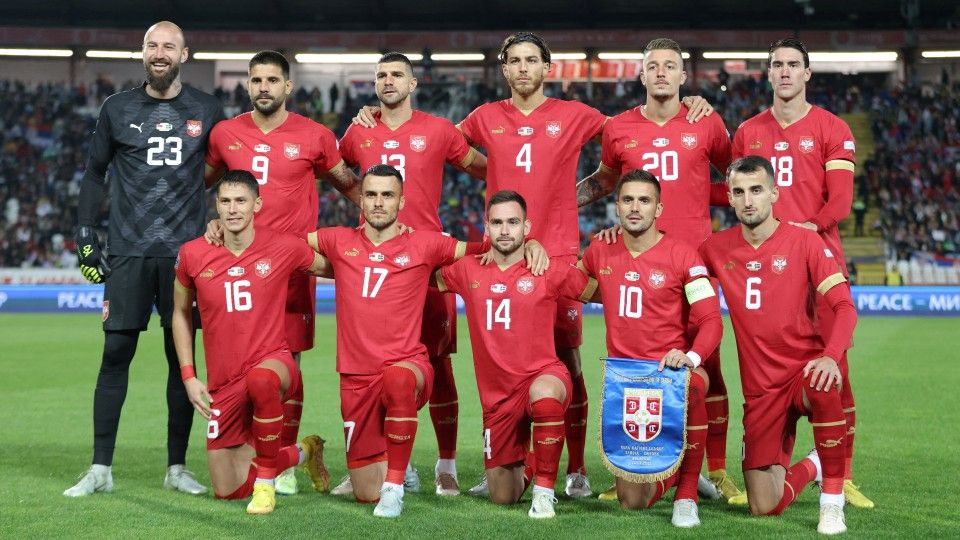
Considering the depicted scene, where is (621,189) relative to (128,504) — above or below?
above

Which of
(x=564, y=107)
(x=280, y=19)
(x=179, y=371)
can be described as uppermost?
(x=280, y=19)

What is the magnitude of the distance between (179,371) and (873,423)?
211 inches

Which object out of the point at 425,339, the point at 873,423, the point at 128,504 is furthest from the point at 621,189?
the point at 873,423

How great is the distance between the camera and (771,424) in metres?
5.70

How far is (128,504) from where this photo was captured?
5.81 metres

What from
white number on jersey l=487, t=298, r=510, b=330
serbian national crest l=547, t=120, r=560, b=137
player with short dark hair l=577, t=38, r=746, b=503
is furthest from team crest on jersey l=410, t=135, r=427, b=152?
white number on jersey l=487, t=298, r=510, b=330

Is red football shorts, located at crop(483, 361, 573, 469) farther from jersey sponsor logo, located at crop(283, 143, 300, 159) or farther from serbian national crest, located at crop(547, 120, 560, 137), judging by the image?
jersey sponsor logo, located at crop(283, 143, 300, 159)

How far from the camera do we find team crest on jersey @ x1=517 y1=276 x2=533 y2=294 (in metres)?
6.05

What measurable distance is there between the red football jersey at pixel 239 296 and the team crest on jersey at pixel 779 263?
2433 millimetres

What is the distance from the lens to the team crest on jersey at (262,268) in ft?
20.1

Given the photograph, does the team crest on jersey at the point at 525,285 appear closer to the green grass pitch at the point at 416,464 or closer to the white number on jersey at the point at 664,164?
the white number on jersey at the point at 664,164

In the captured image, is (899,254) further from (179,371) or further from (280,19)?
(179,371)

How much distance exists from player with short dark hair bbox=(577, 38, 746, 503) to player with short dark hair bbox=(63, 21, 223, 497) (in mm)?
2387

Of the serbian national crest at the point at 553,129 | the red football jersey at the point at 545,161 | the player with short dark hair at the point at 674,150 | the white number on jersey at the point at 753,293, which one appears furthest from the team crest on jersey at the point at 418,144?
the white number on jersey at the point at 753,293
